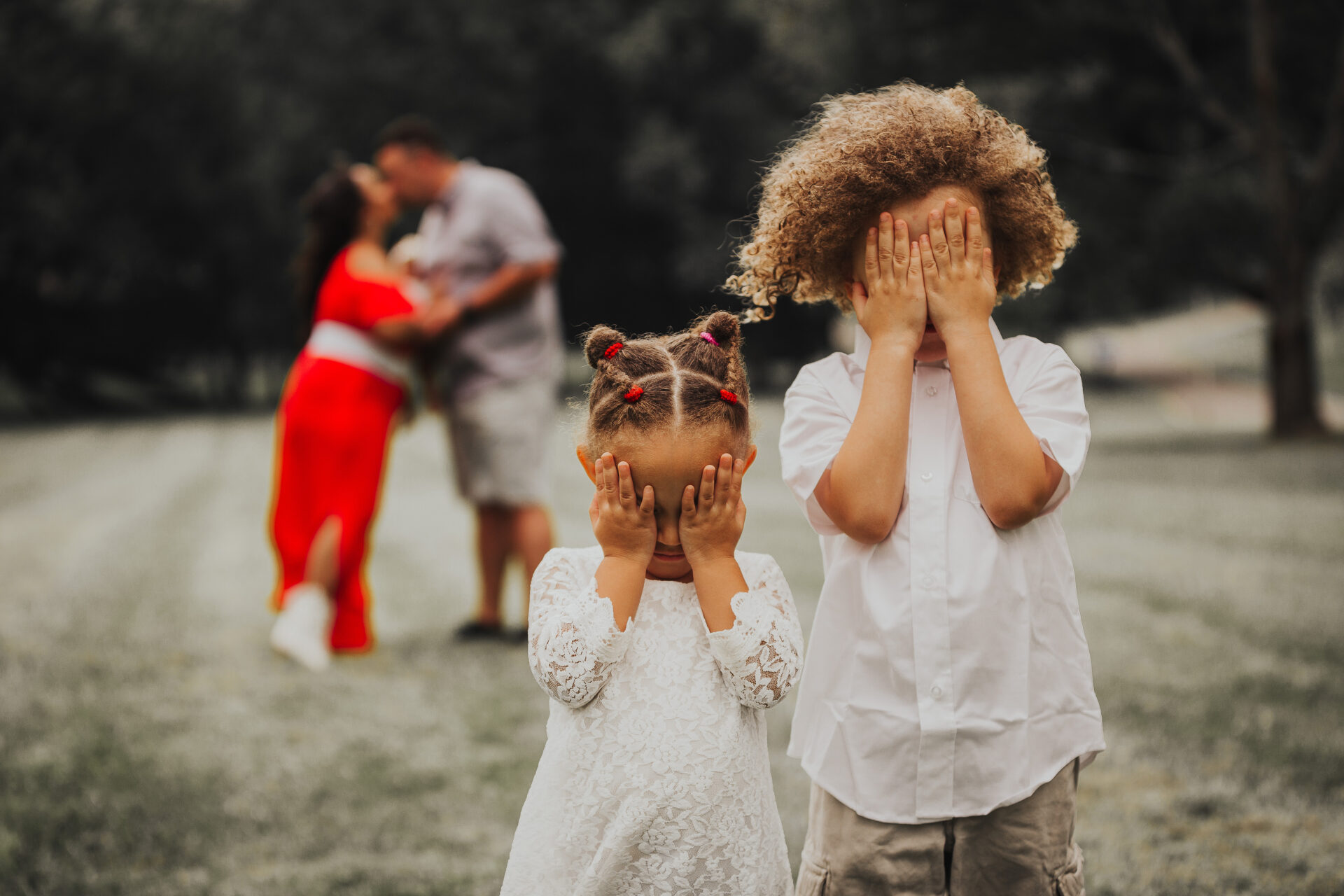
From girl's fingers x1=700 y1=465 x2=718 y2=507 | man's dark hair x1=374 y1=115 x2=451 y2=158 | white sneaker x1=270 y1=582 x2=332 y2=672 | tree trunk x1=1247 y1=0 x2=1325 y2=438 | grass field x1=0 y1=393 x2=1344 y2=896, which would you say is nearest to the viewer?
girl's fingers x1=700 y1=465 x2=718 y2=507

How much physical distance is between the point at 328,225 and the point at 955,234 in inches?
150

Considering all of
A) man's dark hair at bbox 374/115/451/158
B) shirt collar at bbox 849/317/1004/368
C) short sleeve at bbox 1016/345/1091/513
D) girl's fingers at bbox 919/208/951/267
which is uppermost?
man's dark hair at bbox 374/115/451/158

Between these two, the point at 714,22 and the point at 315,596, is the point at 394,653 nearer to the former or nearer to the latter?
the point at 315,596

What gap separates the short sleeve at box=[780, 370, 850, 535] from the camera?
5.82 feet

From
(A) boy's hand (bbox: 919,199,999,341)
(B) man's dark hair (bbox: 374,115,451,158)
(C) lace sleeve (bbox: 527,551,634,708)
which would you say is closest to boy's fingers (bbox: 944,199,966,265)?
(A) boy's hand (bbox: 919,199,999,341)

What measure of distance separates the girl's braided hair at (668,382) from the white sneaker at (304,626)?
3235 millimetres

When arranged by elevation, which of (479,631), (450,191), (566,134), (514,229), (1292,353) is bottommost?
(479,631)

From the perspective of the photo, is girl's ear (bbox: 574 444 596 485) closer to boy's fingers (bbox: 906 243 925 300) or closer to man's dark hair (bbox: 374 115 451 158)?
boy's fingers (bbox: 906 243 925 300)

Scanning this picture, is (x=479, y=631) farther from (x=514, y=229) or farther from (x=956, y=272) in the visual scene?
(x=956, y=272)

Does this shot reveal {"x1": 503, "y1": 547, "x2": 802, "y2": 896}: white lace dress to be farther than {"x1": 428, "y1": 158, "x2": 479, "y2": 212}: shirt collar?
No

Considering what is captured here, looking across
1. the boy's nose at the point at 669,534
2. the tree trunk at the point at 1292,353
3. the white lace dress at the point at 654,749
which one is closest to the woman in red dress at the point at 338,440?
the white lace dress at the point at 654,749

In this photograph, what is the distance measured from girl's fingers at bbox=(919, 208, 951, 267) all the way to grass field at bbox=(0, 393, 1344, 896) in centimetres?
171

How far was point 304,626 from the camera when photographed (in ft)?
15.2

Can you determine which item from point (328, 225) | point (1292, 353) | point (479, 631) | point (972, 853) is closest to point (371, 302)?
point (328, 225)
